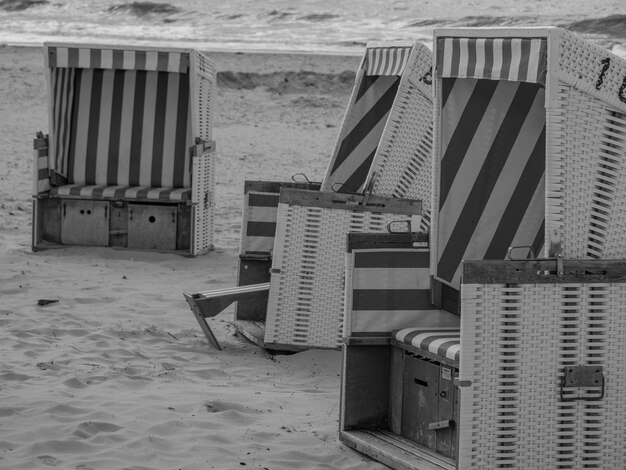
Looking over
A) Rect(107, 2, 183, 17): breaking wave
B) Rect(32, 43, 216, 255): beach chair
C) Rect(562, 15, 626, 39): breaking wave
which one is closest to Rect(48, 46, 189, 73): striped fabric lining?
Rect(32, 43, 216, 255): beach chair

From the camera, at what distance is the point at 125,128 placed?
10086mm

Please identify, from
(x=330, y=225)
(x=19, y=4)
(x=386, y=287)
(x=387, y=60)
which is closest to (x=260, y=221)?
(x=330, y=225)

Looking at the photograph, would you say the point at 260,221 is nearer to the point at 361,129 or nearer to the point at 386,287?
the point at 361,129

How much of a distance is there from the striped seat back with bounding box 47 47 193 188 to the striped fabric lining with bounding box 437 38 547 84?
538 cm

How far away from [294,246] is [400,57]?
49.4 inches

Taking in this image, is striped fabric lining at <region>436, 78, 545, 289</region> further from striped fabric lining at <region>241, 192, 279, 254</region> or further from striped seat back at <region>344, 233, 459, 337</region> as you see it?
striped fabric lining at <region>241, 192, 279, 254</region>

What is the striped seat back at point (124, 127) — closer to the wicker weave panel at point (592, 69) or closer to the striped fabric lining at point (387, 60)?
the striped fabric lining at point (387, 60)

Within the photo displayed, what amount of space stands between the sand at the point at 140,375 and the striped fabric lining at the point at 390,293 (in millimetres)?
530

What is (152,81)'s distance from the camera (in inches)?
398

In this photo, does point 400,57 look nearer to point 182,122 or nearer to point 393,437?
point 393,437

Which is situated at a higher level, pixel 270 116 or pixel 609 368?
pixel 270 116

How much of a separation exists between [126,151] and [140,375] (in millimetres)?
4492

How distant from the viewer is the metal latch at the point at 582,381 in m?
4.14

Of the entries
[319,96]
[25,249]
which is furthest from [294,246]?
[319,96]
